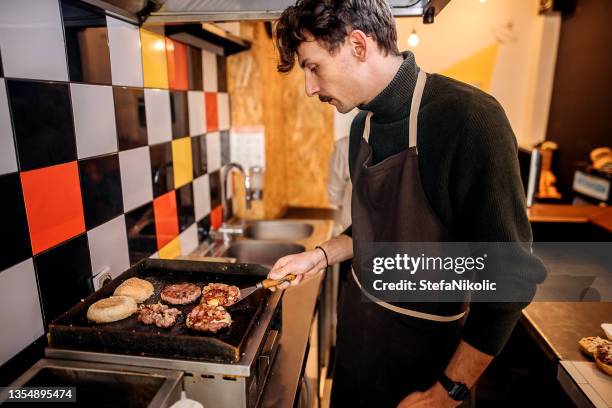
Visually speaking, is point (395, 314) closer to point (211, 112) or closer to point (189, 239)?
point (189, 239)

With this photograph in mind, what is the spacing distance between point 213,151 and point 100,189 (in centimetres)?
110

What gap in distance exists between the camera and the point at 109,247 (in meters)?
1.35

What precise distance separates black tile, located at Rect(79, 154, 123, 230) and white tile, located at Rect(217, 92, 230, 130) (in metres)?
1.15

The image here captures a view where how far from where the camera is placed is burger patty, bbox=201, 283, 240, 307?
114cm

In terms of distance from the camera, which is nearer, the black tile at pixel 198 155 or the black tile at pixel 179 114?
the black tile at pixel 179 114

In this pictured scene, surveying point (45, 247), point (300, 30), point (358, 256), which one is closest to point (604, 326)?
point (358, 256)

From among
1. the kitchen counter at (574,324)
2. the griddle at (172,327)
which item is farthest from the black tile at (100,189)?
the kitchen counter at (574,324)

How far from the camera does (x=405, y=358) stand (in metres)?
1.23

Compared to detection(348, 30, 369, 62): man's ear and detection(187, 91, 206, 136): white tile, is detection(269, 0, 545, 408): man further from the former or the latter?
detection(187, 91, 206, 136): white tile

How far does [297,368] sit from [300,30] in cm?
99

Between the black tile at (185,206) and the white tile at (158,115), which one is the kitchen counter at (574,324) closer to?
the black tile at (185,206)

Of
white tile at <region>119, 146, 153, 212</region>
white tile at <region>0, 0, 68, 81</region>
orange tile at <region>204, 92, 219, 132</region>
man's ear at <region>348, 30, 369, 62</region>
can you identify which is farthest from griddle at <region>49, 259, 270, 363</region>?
orange tile at <region>204, 92, 219, 132</region>

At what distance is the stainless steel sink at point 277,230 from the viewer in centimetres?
265

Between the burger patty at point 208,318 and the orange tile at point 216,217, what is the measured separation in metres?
1.30
